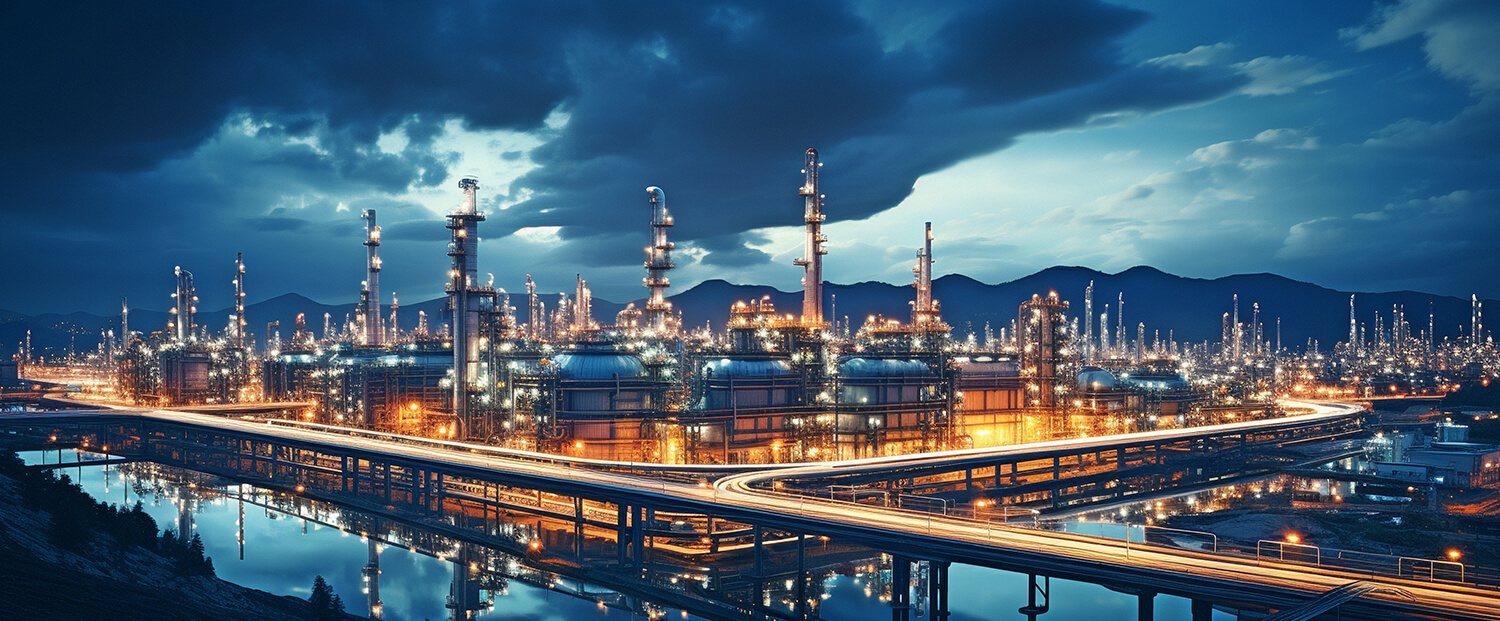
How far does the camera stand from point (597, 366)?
7900 centimetres

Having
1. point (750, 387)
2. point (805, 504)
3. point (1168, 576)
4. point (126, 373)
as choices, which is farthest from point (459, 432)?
point (126, 373)

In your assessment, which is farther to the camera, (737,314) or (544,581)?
(737,314)

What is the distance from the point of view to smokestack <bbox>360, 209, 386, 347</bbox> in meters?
130

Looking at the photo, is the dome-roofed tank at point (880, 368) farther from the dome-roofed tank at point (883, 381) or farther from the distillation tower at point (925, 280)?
the distillation tower at point (925, 280)

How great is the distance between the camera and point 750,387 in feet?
268

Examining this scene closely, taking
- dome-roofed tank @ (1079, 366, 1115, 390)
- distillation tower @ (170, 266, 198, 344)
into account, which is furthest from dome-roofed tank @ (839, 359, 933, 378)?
distillation tower @ (170, 266, 198, 344)

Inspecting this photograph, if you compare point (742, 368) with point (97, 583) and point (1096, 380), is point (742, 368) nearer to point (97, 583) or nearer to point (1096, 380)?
point (97, 583)

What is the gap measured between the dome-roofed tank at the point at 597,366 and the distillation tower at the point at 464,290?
13796mm

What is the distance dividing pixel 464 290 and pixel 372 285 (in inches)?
1849

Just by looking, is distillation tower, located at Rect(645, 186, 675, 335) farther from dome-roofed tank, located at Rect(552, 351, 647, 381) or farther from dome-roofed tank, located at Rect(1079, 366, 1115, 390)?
dome-roofed tank, located at Rect(1079, 366, 1115, 390)

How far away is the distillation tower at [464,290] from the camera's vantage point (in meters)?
90.0

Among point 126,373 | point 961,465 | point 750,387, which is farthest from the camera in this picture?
point 126,373

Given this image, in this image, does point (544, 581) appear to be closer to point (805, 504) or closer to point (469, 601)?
point (469, 601)

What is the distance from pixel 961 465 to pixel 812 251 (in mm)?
33745
